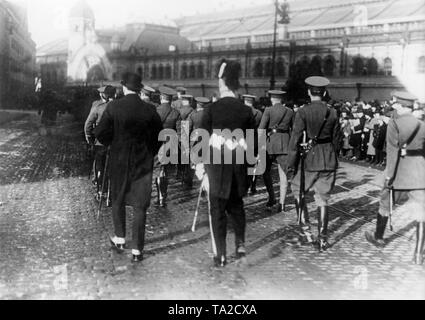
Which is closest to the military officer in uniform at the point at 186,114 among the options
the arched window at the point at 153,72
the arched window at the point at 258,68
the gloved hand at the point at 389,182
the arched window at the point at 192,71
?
the gloved hand at the point at 389,182

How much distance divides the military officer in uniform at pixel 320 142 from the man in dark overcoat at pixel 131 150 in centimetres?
190

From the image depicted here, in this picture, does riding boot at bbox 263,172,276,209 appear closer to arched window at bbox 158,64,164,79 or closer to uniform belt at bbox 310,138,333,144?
uniform belt at bbox 310,138,333,144

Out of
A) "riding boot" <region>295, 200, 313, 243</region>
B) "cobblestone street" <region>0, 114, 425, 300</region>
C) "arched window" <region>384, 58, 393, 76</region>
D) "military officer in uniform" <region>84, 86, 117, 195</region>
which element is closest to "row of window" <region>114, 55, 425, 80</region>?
"arched window" <region>384, 58, 393, 76</region>

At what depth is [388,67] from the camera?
50.9 meters

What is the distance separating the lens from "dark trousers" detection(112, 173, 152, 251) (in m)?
6.53

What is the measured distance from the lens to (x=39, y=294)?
208 inches

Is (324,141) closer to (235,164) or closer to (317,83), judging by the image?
(317,83)

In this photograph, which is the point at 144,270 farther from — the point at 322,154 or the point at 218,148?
the point at 322,154

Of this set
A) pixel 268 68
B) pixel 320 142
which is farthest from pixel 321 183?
pixel 268 68

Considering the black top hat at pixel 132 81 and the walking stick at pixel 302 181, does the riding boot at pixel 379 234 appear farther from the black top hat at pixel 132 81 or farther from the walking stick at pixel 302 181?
the black top hat at pixel 132 81

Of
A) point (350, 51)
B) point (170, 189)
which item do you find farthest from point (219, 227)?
point (350, 51)

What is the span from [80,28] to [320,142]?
87.2m

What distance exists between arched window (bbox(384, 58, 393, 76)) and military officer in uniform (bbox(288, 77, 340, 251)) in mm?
46240

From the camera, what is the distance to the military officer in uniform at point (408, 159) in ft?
22.3
